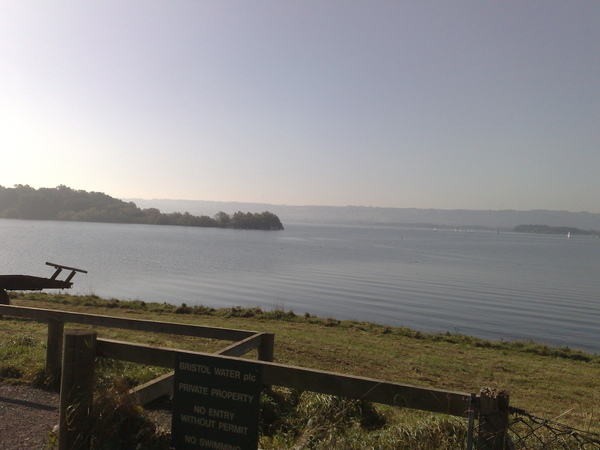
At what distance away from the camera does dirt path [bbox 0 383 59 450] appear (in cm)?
476

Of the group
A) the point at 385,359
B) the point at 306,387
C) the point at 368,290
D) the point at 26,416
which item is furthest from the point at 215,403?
the point at 368,290

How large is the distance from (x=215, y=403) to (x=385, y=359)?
10159 millimetres

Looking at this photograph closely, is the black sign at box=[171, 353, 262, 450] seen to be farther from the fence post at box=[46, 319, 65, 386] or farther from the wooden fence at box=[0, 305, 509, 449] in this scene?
the fence post at box=[46, 319, 65, 386]

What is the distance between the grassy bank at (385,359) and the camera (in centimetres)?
671

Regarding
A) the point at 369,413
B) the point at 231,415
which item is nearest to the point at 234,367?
the point at 231,415

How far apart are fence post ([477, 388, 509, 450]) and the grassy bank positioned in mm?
1121

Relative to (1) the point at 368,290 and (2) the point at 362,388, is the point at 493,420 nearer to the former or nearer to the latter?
(2) the point at 362,388

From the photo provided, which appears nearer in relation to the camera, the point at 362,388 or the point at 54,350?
the point at 362,388

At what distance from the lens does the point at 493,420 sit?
325 cm

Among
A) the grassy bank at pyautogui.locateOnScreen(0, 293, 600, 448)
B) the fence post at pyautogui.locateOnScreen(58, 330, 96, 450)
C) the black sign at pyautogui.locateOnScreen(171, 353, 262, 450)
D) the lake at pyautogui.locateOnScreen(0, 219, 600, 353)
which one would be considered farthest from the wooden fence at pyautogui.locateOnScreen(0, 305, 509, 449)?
the lake at pyautogui.locateOnScreen(0, 219, 600, 353)

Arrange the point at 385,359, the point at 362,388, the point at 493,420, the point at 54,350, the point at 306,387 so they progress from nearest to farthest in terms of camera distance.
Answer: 1. the point at 493,420
2. the point at 362,388
3. the point at 306,387
4. the point at 54,350
5. the point at 385,359

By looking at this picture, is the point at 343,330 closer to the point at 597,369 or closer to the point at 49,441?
the point at 597,369

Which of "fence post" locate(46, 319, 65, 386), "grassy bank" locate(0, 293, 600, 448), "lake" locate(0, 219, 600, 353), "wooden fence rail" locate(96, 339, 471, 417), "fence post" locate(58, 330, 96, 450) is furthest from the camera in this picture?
"lake" locate(0, 219, 600, 353)

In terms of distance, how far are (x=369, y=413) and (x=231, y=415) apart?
2.56m
